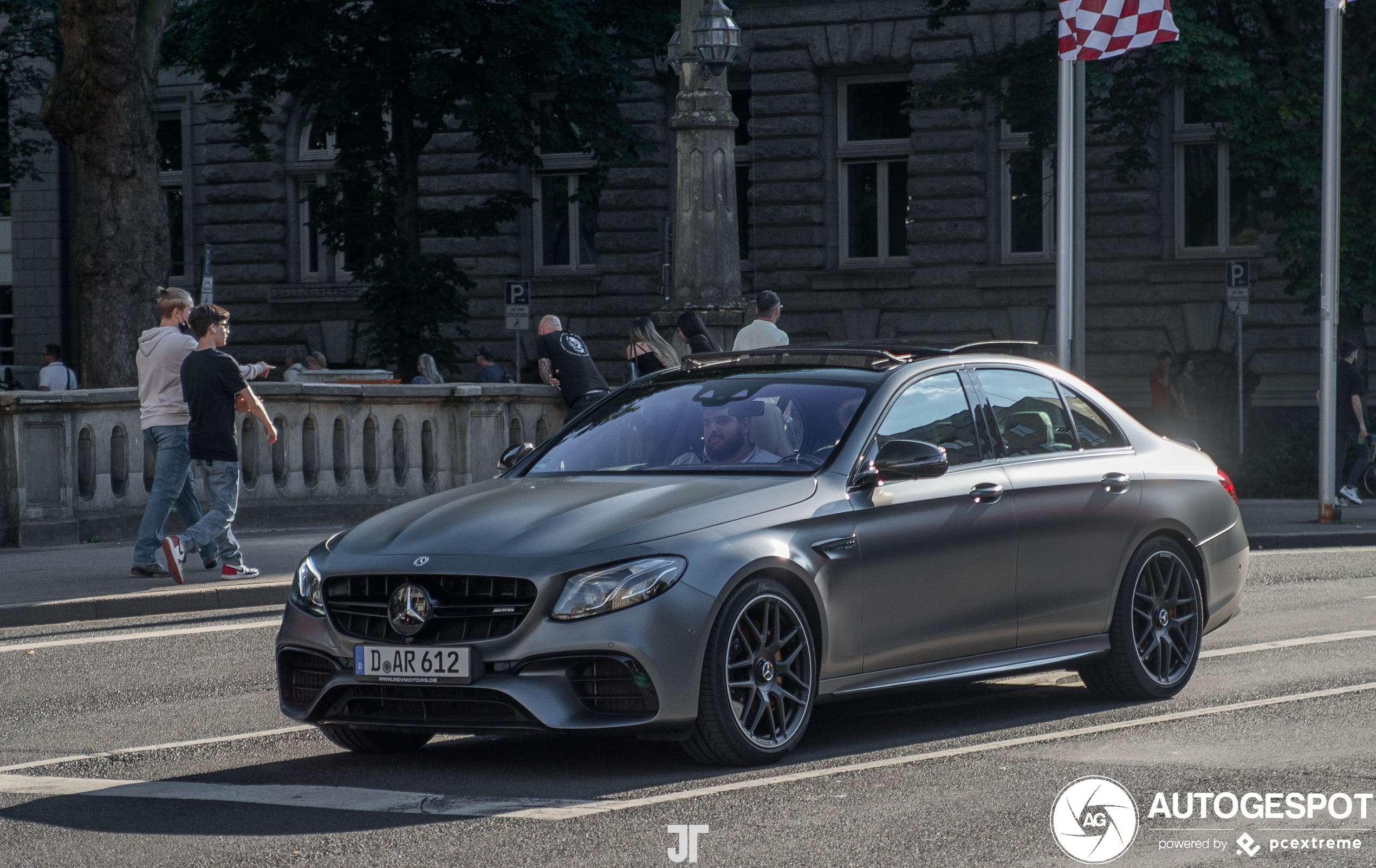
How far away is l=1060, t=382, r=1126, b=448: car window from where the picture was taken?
26.6ft

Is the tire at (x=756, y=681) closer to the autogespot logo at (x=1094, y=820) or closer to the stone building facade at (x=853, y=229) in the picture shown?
the autogespot logo at (x=1094, y=820)

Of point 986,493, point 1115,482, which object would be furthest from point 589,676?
point 1115,482

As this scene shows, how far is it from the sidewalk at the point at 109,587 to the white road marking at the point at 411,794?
5.07 metres

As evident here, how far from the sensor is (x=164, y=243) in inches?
742

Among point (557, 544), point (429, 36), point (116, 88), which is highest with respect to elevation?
point (429, 36)

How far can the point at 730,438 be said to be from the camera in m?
7.18

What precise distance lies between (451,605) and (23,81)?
112 feet

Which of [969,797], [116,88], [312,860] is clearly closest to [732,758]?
[969,797]

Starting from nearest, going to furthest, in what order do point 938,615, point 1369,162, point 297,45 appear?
point 938,615 < point 1369,162 < point 297,45

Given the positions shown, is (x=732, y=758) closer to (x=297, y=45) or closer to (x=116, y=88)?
(x=116, y=88)

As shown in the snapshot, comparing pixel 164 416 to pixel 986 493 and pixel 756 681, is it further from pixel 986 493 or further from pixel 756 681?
pixel 756 681

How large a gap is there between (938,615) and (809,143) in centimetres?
2486

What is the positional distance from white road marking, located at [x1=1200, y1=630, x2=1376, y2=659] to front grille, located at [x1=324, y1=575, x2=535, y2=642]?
4514mm

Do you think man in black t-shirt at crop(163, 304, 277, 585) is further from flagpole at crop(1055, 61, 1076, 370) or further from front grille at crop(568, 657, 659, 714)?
flagpole at crop(1055, 61, 1076, 370)
